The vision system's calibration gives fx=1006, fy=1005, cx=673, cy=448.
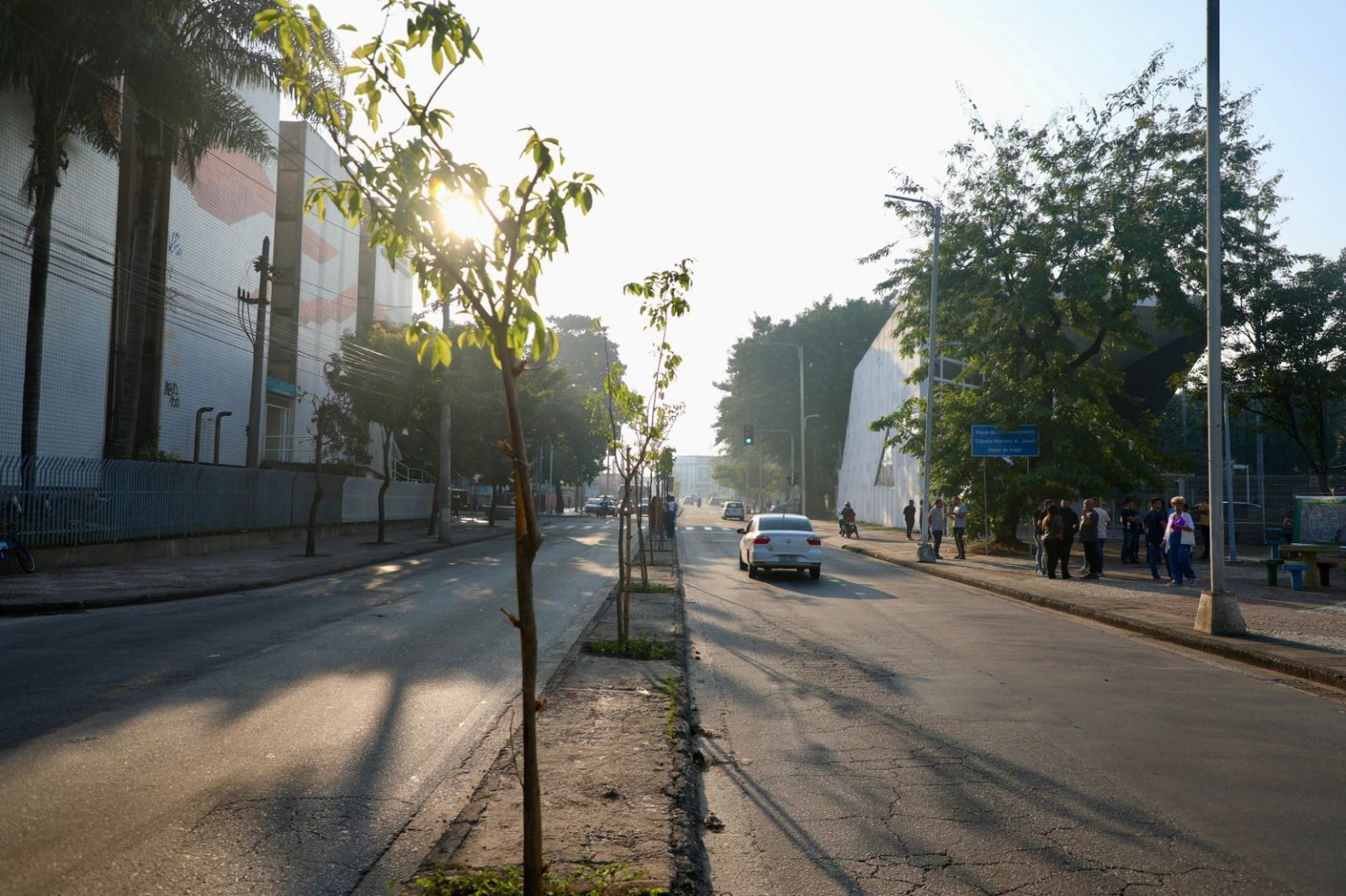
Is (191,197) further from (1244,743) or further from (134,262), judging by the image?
(1244,743)

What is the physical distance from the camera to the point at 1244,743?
22.7 ft

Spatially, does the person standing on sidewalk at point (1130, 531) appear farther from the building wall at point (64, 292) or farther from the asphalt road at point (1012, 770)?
the building wall at point (64, 292)

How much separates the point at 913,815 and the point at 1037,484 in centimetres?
2335

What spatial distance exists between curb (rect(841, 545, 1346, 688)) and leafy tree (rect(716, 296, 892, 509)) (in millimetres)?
50586

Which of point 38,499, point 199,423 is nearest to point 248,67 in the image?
point 38,499

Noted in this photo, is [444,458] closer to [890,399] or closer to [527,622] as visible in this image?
[890,399]

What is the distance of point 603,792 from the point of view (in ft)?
17.7

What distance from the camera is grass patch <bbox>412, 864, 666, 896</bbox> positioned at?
388cm

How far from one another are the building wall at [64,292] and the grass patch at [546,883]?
921 inches

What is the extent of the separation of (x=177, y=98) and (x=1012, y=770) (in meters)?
22.5

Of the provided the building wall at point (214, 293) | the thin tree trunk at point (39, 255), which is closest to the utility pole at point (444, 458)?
the building wall at point (214, 293)

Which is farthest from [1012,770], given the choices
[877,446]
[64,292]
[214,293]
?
[877,446]

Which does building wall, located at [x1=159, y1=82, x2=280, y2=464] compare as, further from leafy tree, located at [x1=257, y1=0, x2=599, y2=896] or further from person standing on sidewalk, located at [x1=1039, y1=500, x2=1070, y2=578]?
leafy tree, located at [x1=257, y1=0, x2=599, y2=896]

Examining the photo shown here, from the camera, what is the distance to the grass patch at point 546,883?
12.7ft
